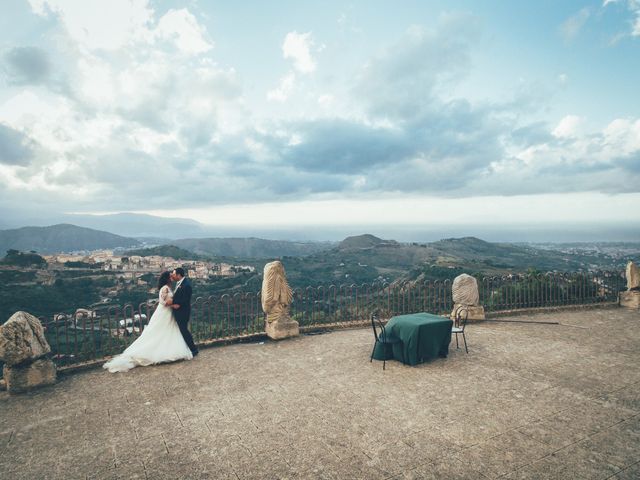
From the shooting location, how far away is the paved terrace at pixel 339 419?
11.6ft

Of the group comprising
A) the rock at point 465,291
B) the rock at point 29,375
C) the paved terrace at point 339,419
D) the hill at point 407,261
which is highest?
the rock at point 465,291

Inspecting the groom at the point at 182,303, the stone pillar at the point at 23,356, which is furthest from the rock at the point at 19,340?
the groom at the point at 182,303

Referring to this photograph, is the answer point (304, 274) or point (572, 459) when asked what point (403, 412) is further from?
point (304, 274)

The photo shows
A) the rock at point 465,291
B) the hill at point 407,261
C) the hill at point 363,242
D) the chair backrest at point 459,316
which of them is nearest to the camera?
the chair backrest at point 459,316

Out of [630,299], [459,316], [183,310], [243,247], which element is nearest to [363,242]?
[243,247]

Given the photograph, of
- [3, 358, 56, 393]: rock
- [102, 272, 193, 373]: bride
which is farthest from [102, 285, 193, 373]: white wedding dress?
[3, 358, 56, 393]: rock

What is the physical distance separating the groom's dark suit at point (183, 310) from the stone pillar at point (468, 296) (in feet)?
23.0

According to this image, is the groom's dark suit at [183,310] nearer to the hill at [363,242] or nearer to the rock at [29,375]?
the rock at [29,375]

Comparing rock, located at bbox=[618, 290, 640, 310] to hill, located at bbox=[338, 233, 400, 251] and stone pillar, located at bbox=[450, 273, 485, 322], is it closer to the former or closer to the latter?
stone pillar, located at bbox=[450, 273, 485, 322]

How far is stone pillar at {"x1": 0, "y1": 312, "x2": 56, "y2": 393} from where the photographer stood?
5.47 m

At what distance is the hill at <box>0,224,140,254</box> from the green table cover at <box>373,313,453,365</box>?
415ft

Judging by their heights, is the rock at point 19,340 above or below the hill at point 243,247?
above

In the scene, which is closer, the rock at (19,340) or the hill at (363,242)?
the rock at (19,340)

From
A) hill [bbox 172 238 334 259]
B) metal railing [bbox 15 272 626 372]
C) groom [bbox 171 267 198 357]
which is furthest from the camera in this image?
hill [bbox 172 238 334 259]
